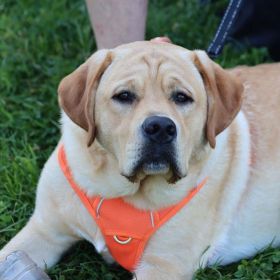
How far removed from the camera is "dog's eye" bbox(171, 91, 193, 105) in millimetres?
3156

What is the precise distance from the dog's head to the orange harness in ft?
0.81

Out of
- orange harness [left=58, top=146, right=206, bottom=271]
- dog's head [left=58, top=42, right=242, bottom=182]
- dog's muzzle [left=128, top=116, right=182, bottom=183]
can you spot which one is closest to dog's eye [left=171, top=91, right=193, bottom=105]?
dog's head [left=58, top=42, right=242, bottom=182]

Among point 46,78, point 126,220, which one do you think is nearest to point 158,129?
point 126,220

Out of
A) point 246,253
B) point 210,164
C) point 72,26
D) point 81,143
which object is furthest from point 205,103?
point 72,26

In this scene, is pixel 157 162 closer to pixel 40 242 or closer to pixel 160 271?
pixel 160 271

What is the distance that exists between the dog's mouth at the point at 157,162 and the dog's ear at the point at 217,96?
260 mm

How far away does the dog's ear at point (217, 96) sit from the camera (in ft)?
10.6

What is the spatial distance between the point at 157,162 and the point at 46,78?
2.29 m

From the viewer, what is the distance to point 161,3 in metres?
6.03

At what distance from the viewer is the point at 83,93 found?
3180mm

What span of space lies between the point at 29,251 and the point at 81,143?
27.2 inches

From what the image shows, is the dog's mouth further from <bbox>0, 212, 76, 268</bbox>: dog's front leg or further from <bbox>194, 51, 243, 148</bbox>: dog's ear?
<bbox>0, 212, 76, 268</bbox>: dog's front leg

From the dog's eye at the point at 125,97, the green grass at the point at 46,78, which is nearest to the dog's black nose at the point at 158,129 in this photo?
the dog's eye at the point at 125,97

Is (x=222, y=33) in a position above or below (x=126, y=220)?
above
